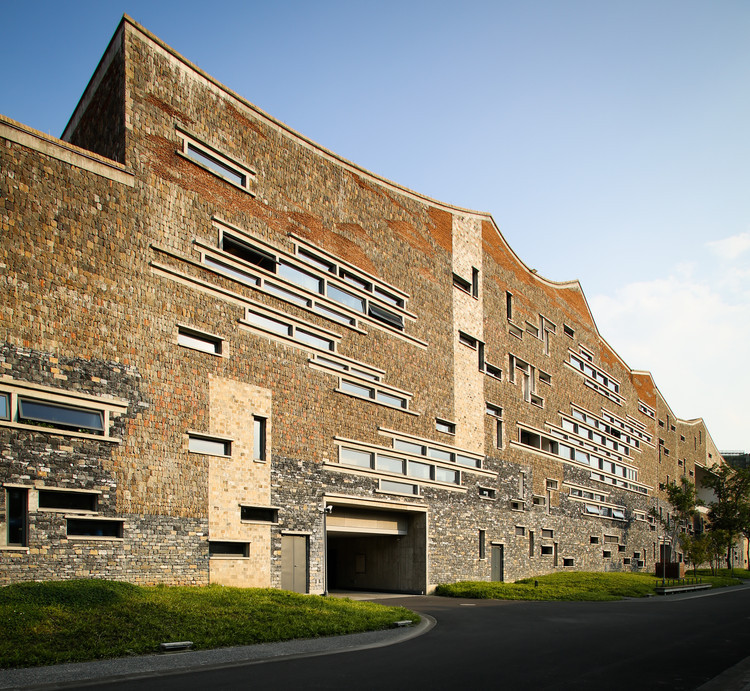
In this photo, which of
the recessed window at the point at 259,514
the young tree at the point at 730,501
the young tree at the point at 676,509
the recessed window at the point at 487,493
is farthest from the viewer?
the young tree at the point at 730,501

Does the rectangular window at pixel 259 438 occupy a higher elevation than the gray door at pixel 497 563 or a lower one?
higher

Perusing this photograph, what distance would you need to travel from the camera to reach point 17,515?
1734 cm

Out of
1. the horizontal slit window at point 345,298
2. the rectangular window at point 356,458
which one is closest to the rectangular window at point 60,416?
the rectangular window at point 356,458

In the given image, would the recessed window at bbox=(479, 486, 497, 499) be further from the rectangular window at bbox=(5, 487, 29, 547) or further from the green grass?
the rectangular window at bbox=(5, 487, 29, 547)

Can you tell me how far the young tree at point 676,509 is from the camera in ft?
205

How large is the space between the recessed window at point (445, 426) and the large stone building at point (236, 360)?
0.54ft

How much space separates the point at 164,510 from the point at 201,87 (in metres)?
14.3

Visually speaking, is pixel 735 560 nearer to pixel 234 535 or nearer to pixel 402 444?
pixel 402 444

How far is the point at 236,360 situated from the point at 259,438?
9.33 ft

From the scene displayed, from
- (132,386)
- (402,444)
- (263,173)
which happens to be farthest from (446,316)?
(132,386)

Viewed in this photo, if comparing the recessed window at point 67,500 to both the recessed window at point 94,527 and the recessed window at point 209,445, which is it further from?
the recessed window at point 209,445

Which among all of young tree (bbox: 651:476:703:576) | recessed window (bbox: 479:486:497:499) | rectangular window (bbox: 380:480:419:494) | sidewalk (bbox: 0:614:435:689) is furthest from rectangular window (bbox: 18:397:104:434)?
young tree (bbox: 651:476:703:576)

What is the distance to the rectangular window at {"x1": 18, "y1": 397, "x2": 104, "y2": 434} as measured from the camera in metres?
17.9

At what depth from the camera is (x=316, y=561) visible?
25141 mm
